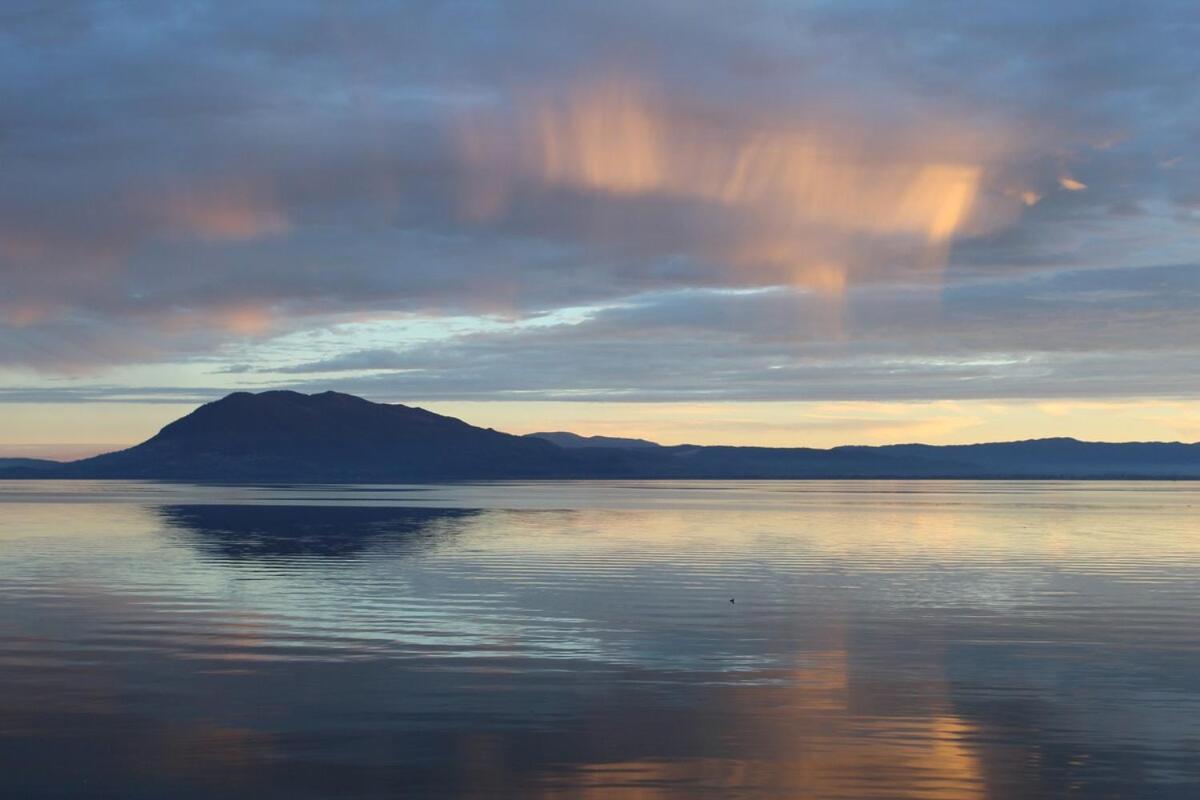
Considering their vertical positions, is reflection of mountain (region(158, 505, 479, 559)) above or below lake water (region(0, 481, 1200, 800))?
above

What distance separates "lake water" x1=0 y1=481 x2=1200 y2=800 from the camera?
65.2ft

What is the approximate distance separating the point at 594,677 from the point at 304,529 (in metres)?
65.5

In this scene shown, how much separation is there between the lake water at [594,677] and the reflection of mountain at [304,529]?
5.95 meters

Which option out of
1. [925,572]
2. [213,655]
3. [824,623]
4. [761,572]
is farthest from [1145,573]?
[213,655]

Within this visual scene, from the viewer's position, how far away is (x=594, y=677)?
2852 centimetres

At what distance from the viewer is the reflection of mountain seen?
6850 cm

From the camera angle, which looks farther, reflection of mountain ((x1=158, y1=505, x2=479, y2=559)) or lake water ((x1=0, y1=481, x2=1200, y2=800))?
reflection of mountain ((x1=158, y1=505, x2=479, y2=559))

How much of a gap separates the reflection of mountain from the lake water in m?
5.95

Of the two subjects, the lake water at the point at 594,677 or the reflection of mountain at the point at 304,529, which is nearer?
the lake water at the point at 594,677

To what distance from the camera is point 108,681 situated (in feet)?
90.5

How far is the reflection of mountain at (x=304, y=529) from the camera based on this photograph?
6850cm

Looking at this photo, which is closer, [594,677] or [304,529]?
[594,677]

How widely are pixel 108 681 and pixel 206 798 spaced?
10.4 metres

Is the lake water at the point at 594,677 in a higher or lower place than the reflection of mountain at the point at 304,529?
lower
